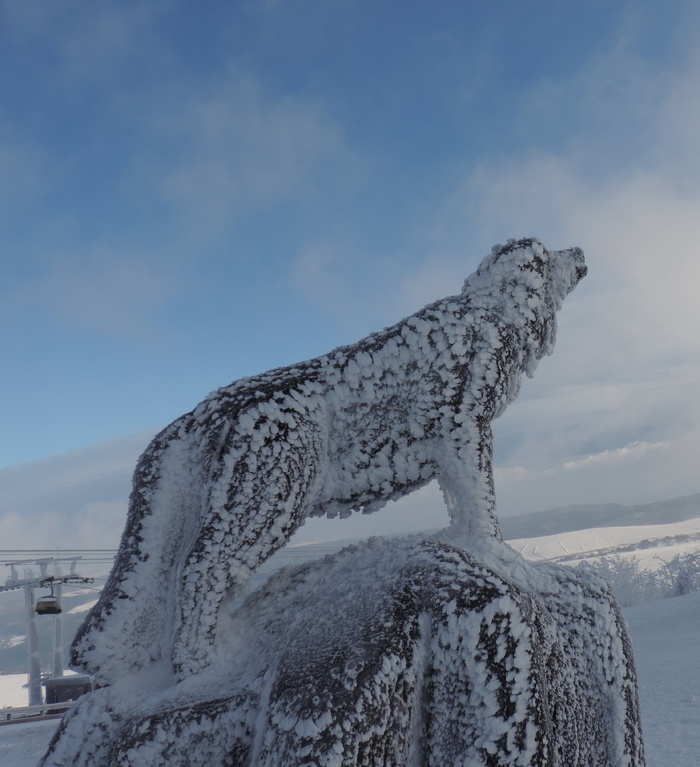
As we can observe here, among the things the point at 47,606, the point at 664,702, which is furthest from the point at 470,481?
the point at 47,606

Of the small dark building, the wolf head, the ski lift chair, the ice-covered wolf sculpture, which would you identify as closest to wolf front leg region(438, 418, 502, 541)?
the ice-covered wolf sculpture

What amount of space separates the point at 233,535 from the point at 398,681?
25.7 inches

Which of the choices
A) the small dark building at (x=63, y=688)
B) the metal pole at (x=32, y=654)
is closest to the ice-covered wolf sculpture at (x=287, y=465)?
the small dark building at (x=63, y=688)

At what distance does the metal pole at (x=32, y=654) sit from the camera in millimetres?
9078

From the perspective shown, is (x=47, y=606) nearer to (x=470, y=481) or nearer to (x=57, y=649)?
(x=57, y=649)

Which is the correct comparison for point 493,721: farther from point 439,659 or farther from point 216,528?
point 216,528

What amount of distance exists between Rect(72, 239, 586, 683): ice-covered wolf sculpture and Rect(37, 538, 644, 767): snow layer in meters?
0.15

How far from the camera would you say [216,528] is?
1956 mm

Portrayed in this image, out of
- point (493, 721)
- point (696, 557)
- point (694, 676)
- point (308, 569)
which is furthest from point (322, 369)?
point (696, 557)

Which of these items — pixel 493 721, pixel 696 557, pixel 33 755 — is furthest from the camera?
pixel 696 557

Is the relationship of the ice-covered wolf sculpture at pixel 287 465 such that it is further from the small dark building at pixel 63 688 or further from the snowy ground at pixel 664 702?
the small dark building at pixel 63 688

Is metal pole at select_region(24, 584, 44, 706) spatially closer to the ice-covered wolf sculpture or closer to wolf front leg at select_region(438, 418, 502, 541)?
the ice-covered wolf sculpture

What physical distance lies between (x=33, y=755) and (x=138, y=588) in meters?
4.17

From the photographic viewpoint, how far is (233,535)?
196 cm
